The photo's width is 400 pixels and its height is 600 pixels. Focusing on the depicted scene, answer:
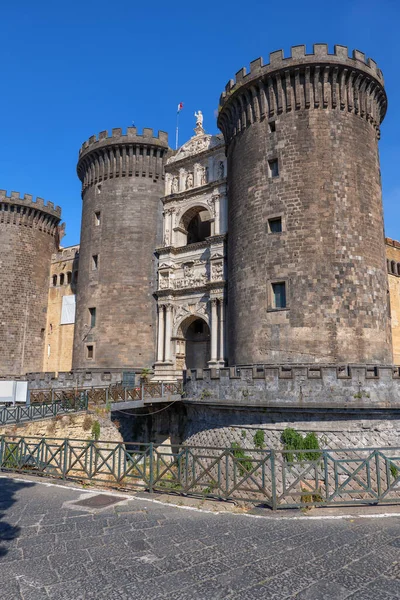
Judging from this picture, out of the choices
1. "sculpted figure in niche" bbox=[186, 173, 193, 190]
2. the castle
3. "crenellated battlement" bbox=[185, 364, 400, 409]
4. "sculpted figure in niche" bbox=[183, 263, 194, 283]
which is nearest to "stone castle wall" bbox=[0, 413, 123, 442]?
A: the castle

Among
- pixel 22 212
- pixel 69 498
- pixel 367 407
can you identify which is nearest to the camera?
pixel 69 498

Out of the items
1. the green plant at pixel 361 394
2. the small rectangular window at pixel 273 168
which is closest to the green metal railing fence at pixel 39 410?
the green plant at pixel 361 394

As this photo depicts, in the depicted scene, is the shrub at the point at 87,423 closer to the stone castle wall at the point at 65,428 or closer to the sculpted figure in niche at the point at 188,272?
the stone castle wall at the point at 65,428

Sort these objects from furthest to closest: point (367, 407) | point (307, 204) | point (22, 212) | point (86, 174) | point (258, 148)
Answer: point (22, 212) → point (86, 174) → point (258, 148) → point (307, 204) → point (367, 407)

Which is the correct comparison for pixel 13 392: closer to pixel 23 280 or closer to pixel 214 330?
pixel 214 330

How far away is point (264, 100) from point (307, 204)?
6045 mm

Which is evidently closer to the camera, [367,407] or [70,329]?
[367,407]

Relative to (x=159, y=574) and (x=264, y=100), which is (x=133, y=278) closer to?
(x=264, y=100)

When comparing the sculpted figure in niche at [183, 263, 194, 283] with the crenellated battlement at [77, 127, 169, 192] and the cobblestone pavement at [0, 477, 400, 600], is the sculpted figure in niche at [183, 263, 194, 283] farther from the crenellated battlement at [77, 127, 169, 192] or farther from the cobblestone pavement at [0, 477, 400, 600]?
the cobblestone pavement at [0, 477, 400, 600]

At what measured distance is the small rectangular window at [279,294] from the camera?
2012cm

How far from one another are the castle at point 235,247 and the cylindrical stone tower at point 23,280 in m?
0.10

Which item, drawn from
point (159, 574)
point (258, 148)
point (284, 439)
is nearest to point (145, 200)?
point (258, 148)

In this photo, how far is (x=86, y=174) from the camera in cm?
3203

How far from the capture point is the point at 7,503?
8664 millimetres
